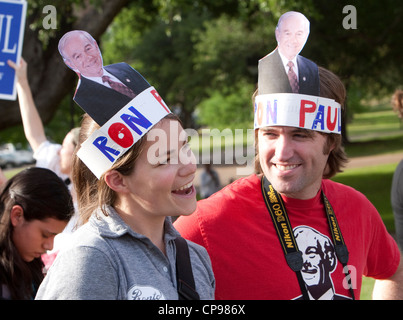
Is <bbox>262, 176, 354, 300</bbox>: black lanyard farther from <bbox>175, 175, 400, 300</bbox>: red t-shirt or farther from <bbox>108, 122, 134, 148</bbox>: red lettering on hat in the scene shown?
<bbox>108, 122, 134, 148</bbox>: red lettering on hat

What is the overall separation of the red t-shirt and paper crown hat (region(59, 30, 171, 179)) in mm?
714

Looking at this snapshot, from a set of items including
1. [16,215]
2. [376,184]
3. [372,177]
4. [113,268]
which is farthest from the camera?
[372,177]

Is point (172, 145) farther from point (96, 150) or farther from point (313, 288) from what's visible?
point (313, 288)

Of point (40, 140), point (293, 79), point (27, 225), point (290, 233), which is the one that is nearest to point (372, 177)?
point (40, 140)

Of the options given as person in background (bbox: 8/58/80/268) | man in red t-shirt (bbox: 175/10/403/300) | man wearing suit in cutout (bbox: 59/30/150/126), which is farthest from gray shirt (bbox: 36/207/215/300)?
person in background (bbox: 8/58/80/268)

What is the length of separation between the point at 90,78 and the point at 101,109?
0.12m

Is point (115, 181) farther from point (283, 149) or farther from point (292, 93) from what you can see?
point (292, 93)

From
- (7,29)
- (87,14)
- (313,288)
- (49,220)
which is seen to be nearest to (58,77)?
(87,14)

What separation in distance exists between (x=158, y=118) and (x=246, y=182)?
0.89 meters

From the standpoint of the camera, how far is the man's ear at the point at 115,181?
219 centimetres

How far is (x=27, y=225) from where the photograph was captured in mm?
3092

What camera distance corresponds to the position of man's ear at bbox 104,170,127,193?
7.18 feet
